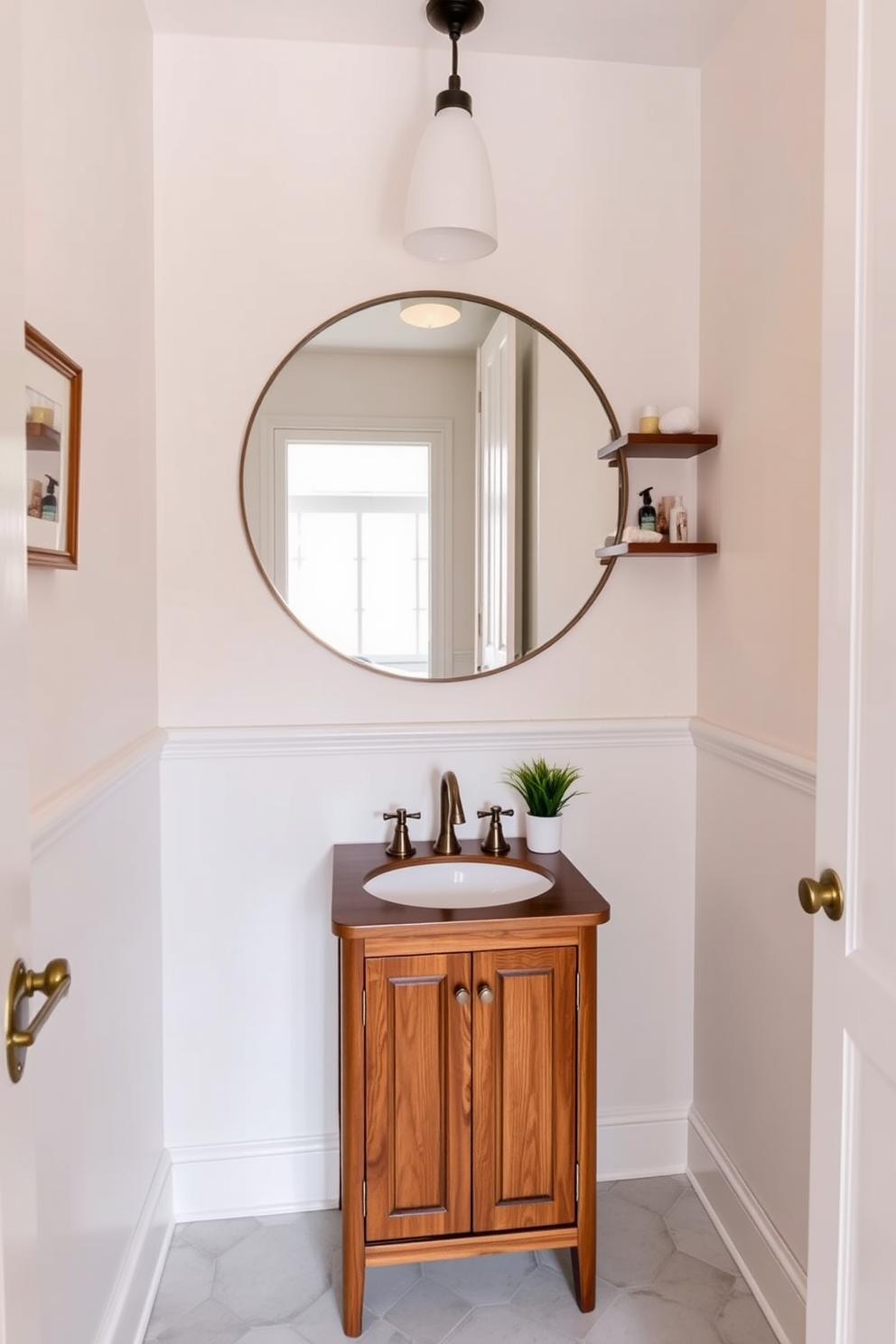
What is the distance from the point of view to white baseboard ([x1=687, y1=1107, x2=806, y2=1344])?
1.65 metres

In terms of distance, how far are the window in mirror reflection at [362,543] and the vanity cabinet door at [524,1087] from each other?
71 cm

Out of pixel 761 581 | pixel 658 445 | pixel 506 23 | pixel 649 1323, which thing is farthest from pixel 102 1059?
pixel 506 23

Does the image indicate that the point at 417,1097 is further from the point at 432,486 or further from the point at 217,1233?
the point at 432,486

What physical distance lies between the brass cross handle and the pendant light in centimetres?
148

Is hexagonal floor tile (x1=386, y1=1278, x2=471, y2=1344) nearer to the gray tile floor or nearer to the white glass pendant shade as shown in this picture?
the gray tile floor

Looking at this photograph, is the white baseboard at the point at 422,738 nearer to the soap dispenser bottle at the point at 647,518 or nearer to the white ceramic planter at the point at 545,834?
the white ceramic planter at the point at 545,834

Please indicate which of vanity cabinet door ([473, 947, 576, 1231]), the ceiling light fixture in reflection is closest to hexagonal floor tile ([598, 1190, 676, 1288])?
vanity cabinet door ([473, 947, 576, 1231])

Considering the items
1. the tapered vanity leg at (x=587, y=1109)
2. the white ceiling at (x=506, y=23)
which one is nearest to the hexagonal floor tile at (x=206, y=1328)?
the tapered vanity leg at (x=587, y=1109)

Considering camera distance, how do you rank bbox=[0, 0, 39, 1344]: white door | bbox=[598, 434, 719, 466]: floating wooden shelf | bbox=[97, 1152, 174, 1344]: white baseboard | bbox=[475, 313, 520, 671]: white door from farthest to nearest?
bbox=[475, 313, 520, 671]: white door < bbox=[598, 434, 719, 466]: floating wooden shelf < bbox=[97, 1152, 174, 1344]: white baseboard < bbox=[0, 0, 39, 1344]: white door

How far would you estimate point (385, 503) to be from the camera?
6.79 ft

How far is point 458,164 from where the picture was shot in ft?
5.73

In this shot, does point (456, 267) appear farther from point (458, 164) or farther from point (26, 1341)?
point (26, 1341)

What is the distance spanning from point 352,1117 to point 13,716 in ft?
3.82

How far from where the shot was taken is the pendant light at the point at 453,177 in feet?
5.72
